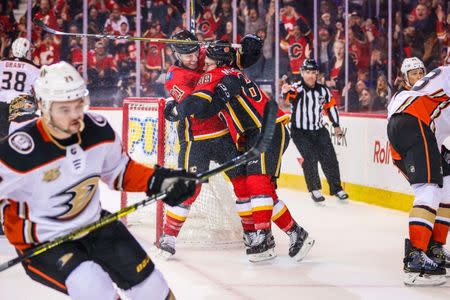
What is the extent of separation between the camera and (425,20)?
7.93 metres

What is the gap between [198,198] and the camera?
5.15 m

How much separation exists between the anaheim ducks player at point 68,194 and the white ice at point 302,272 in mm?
1257

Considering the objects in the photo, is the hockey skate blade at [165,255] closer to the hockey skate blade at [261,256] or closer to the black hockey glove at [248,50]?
the hockey skate blade at [261,256]

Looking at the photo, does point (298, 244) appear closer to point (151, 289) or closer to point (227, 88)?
point (227, 88)

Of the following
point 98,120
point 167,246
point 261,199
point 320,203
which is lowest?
point 320,203

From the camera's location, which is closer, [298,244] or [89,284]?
[89,284]

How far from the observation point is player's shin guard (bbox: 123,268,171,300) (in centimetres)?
250

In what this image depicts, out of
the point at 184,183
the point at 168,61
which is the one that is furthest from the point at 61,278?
the point at 168,61

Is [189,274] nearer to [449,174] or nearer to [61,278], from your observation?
[449,174]

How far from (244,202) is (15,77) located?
1977mm

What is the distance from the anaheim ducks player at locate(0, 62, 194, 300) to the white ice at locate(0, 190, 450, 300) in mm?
1257

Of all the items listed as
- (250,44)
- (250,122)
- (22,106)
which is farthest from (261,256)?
(22,106)

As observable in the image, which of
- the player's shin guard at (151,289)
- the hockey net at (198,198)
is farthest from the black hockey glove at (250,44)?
the player's shin guard at (151,289)

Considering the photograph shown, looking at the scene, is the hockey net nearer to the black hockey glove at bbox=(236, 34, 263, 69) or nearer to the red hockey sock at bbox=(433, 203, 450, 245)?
the black hockey glove at bbox=(236, 34, 263, 69)
